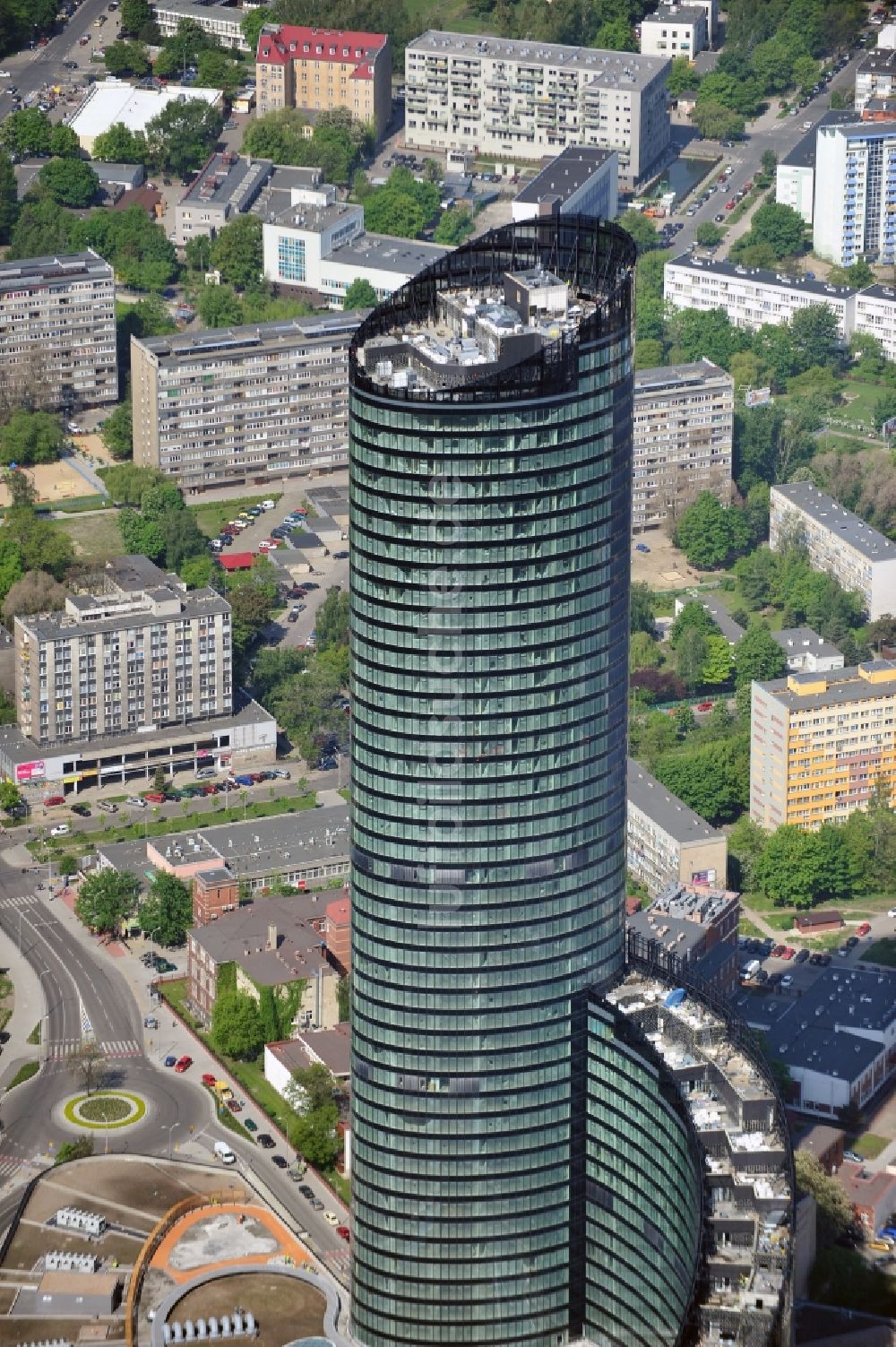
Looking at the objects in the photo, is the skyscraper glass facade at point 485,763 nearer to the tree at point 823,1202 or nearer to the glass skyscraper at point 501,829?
the glass skyscraper at point 501,829

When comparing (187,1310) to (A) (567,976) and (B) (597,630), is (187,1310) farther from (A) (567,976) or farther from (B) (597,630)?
(B) (597,630)

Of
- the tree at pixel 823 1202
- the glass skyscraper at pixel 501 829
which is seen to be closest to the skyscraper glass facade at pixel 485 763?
the glass skyscraper at pixel 501 829

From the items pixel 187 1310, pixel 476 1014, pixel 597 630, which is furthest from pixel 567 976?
pixel 187 1310

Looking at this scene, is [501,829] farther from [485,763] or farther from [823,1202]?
[823,1202]

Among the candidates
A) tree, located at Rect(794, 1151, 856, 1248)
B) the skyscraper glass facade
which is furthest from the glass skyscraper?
tree, located at Rect(794, 1151, 856, 1248)

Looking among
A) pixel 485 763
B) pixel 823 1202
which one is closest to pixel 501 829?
pixel 485 763

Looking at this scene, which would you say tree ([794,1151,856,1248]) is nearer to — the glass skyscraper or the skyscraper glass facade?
the glass skyscraper
